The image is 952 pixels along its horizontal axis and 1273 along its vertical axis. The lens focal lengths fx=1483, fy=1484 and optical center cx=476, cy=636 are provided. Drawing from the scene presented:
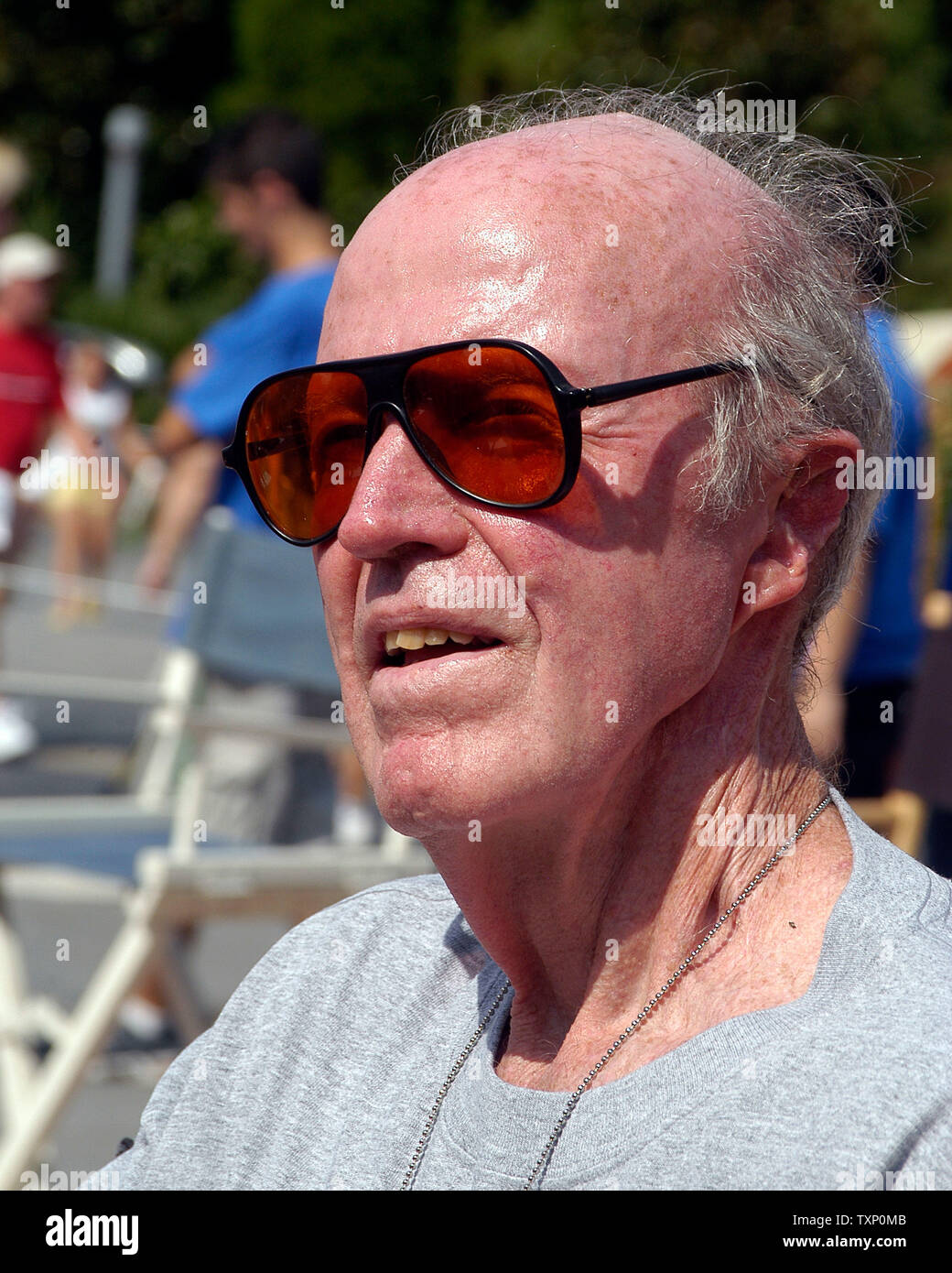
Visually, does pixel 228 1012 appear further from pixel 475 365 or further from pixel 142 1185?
pixel 475 365

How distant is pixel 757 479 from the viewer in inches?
55.9

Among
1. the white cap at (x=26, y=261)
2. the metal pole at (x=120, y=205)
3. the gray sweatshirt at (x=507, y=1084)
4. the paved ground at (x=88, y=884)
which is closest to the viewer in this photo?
the gray sweatshirt at (x=507, y=1084)

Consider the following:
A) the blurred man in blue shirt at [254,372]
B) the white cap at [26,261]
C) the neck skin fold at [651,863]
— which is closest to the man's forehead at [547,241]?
the neck skin fold at [651,863]

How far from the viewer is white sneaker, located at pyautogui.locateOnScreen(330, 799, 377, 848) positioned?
184 inches

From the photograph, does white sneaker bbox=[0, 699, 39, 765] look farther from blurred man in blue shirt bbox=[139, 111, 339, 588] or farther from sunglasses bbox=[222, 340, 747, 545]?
sunglasses bbox=[222, 340, 747, 545]

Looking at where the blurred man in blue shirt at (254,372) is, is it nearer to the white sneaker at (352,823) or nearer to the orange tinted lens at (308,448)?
the white sneaker at (352,823)

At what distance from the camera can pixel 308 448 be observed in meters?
1.58

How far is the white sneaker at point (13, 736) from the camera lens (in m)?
7.50

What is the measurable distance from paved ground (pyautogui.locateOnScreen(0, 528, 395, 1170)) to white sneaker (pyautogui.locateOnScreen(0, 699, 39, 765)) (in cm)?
6

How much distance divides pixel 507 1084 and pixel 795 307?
81cm

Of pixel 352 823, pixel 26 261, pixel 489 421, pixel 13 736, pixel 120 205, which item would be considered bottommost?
pixel 13 736

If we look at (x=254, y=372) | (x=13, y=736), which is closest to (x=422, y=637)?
(x=254, y=372)

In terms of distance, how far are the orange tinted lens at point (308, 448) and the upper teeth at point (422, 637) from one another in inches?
5.9

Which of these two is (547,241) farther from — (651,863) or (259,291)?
(259,291)
